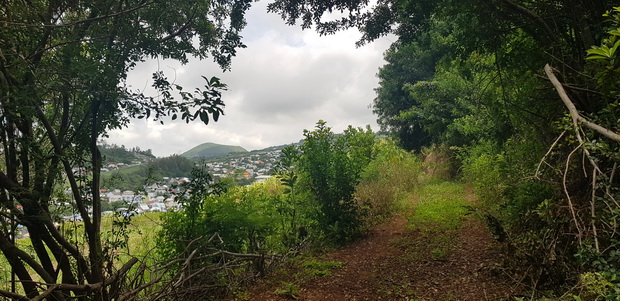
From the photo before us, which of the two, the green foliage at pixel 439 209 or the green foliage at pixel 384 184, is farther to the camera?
the green foliage at pixel 384 184

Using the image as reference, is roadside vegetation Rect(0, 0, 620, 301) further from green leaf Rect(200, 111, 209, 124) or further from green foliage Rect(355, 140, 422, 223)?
green foliage Rect(355, 140, 422, 223)

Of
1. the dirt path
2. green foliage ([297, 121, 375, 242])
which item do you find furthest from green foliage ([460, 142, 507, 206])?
green foliage ([297, 121, 375, 242])

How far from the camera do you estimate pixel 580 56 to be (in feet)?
12.1

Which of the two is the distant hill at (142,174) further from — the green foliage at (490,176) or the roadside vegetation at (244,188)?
the green foliage at (490,176)

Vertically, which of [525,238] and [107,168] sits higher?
[107,168]

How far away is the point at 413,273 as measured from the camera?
4.49m

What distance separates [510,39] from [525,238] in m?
3.18

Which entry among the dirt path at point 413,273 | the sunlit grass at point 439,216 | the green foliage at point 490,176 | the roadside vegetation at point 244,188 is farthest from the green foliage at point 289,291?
the green foliage at point 490,176

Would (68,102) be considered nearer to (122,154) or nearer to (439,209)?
(122,154)

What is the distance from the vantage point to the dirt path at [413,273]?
375cm

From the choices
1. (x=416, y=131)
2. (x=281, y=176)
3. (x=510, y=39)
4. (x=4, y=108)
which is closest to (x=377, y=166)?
(x=281, y=176)

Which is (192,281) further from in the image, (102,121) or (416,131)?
(416,131)

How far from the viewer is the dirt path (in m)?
3.75

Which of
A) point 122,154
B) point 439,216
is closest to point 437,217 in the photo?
point 439,216
